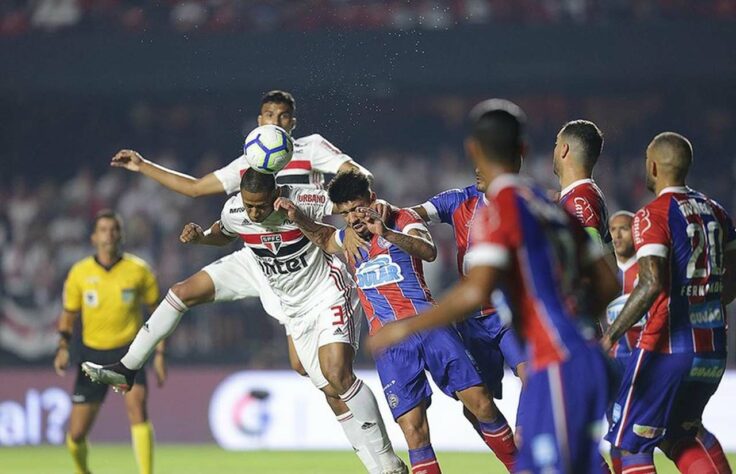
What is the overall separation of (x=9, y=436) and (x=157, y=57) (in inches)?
264

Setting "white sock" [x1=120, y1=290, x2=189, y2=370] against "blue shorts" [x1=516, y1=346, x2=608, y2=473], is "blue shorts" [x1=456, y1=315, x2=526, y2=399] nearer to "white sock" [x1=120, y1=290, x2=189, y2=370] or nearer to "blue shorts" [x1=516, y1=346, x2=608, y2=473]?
"white sock" [x1=120, y1=290, x2=189, y2=370]

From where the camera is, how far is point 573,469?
4.62 m

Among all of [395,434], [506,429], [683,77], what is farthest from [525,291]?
[683,77]

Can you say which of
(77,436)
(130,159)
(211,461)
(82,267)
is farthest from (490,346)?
(211,461)

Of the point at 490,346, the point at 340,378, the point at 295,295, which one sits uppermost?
the point at 295,295

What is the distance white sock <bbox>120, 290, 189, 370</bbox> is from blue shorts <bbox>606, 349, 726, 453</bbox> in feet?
11.5

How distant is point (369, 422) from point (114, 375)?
1.97 m

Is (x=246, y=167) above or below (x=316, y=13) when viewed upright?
below

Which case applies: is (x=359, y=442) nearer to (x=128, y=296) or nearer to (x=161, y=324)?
(x=161, y=324)

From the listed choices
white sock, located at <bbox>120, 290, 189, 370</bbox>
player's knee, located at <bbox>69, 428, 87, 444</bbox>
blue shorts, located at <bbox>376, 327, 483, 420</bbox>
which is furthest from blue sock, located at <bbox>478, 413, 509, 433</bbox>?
player's knee, located at <bbox>69, 428, 87, 444</bbox>

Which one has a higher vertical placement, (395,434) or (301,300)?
(301,300)

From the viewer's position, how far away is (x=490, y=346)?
8188mm

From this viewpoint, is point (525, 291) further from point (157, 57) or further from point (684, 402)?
point (157, 57)

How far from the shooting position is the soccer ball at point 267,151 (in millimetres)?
7980
